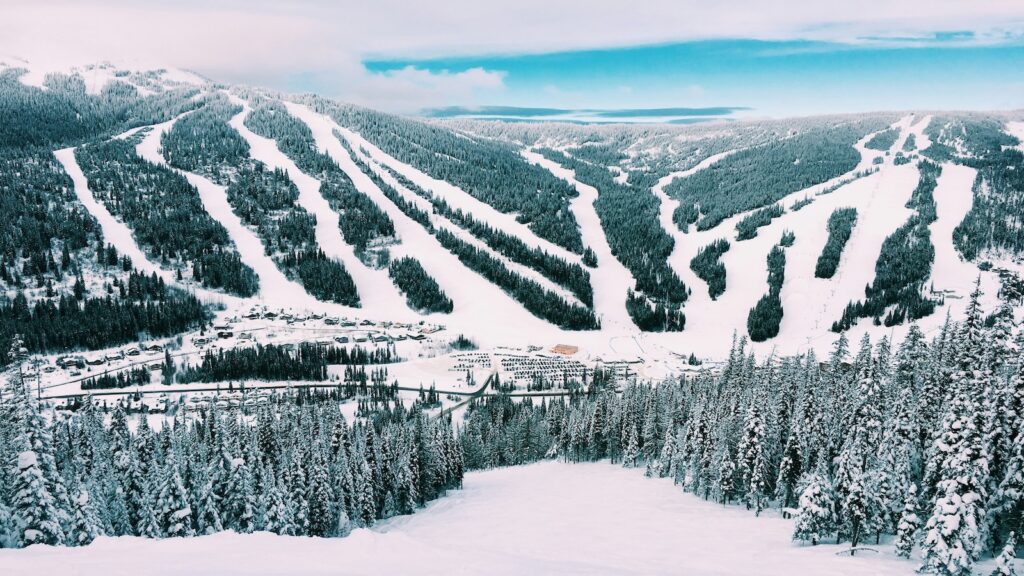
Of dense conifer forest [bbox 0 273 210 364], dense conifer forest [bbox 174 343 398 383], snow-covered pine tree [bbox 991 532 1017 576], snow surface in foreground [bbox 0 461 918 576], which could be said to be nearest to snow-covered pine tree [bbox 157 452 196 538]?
snow surface in foreground [bbox 0 461 918 576]

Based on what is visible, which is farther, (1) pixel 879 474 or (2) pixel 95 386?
(2) pixel 95 386

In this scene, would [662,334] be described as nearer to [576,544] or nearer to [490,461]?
[490,461]

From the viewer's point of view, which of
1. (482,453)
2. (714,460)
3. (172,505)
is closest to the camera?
→ (172,505)

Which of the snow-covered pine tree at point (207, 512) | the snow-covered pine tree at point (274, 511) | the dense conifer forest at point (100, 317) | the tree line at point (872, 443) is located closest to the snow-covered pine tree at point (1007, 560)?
the tree line at point (872, 443)

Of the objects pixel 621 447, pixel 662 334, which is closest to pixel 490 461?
pixel 621 447

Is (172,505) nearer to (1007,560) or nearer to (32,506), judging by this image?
(32,506)

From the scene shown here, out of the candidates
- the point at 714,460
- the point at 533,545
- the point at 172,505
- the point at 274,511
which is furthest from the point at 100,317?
the point at 714,460

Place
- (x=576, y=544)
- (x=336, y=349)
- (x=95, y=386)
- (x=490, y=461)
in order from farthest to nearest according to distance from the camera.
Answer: (x=336, y=349) → (x=95, y=386) → (x=490, y=461) → (x=576, y=544)

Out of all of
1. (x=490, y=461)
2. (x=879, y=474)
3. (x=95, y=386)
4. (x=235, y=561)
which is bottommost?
(x=490, y=461)

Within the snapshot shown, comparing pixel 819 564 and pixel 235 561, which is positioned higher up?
pixel 235 561
